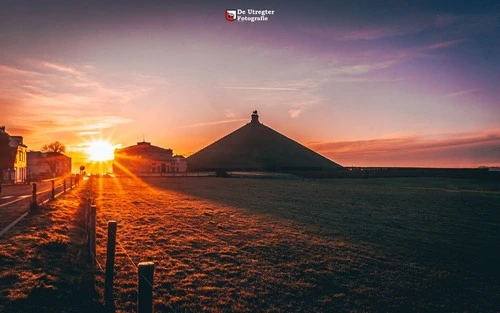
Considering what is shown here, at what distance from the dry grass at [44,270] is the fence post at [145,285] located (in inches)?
108

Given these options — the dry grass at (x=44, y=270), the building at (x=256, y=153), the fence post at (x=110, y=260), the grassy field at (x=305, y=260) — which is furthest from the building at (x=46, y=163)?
the fence post at (x=110, y=260)

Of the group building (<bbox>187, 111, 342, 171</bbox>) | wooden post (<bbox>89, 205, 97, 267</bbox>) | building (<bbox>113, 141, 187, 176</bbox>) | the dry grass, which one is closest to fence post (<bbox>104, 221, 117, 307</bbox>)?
the dry grass

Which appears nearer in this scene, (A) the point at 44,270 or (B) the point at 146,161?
(A) the point at 44,270

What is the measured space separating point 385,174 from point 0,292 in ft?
233

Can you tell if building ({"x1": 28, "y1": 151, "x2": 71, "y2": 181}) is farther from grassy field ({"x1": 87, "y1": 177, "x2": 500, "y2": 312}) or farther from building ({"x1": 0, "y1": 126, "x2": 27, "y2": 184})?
grassy field ({"x1": 87, "y1": 177, "x2": 500, "y2": 312})

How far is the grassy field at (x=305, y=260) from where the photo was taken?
8.56 meters

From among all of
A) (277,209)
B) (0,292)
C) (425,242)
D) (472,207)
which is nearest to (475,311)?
(425,242)

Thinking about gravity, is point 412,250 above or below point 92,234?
below

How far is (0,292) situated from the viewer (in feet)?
24.0

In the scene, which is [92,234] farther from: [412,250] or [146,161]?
[146,161]

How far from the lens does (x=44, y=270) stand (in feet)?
28.7

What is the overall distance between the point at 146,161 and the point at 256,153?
3673cm

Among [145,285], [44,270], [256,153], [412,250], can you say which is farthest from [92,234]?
[256,153]

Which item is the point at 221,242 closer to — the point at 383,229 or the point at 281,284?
the point at 281,284
